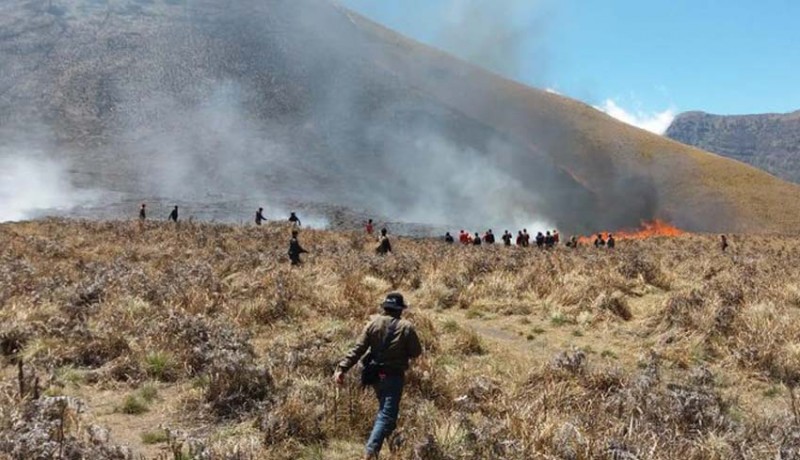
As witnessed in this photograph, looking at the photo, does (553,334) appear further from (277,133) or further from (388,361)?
(277,133)

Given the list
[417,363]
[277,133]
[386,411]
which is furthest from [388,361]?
[277,133]

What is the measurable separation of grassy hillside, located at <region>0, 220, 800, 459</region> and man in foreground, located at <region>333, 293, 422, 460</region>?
0.39m

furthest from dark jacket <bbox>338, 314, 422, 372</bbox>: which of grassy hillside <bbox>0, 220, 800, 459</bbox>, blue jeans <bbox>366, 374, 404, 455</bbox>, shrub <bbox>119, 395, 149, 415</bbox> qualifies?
shrub <bbox>119, 395, 149, 415</bbox>

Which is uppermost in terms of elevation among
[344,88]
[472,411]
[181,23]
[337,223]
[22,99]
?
[181,23]

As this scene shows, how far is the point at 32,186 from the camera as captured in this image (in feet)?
167

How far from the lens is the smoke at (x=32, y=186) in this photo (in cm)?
4475

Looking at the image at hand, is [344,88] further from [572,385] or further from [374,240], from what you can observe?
[572,385]

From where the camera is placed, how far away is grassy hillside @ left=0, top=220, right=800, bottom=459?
20.0 ft

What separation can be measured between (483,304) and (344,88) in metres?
76.9

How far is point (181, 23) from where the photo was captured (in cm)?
9019

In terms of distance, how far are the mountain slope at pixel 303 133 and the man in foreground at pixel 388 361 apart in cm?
4385

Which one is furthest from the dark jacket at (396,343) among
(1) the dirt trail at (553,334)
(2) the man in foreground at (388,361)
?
(1) the dirt trail at (553,334)

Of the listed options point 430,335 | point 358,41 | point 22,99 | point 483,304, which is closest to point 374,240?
point 483,304

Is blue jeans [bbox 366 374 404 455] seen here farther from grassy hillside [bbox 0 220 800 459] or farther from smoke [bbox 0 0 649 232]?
smoke [bbox 0 0 649 232]
